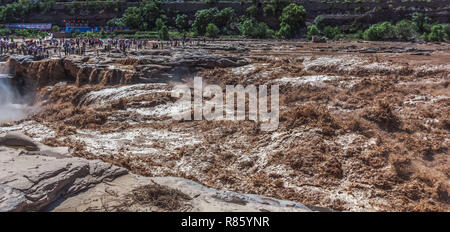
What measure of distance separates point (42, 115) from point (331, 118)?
14.4m

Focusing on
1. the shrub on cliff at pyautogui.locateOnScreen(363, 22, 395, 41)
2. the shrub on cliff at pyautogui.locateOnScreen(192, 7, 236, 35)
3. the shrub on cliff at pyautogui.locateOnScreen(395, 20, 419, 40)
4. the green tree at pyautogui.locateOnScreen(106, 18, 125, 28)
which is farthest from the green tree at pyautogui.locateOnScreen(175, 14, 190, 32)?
the shrub on cliff at pyautogui.locateOnScreen(395, 20, 419, 40)

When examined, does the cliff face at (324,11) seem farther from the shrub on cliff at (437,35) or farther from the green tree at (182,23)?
the shrub on cliff at (437,35)

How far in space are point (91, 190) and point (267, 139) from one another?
20.2ft

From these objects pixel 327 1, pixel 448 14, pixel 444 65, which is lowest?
pixel 444 65

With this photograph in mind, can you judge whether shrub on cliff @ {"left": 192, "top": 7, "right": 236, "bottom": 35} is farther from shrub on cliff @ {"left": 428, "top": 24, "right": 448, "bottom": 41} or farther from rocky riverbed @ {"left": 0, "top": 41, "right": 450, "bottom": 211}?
rocky riverbed @ {"left": 0, "top": 41, "right": 450, "bottom": 211}

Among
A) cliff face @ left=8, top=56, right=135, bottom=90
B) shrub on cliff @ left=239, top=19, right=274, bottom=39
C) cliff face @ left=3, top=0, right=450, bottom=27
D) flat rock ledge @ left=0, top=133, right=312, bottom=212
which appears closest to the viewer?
flat rock ledge @ left=0, top=133, right=312, bottom=212

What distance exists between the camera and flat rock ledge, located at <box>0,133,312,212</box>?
693 cm

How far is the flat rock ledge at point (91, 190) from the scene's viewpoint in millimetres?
6930

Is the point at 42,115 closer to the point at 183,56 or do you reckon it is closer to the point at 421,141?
the point at 183,56

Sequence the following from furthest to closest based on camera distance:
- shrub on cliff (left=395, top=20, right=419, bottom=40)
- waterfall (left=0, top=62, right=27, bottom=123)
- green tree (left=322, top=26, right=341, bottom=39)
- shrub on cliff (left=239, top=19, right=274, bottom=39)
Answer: shrub on cliff (left=239, top=19, right=274, bottom=39), green tree (left=322, top=26, right=341, bottom=39), shrub on cliff (left=395, top=20, right=419, bottom=40), waterfall (left=0, top=62, right=27, bottom=123)

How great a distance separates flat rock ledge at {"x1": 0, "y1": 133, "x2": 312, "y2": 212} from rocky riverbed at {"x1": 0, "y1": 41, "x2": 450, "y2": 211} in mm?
40
